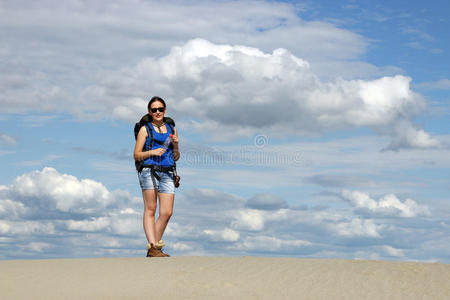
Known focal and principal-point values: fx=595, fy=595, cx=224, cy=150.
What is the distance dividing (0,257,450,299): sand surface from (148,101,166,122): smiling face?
2.65 meters

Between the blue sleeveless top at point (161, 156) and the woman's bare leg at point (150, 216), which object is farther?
the woman's bare leg at point (150, 216)

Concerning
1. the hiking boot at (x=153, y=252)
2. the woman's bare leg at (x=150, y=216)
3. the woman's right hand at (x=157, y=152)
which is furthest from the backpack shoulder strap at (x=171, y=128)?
the hiking boot at (x=153, y=252)

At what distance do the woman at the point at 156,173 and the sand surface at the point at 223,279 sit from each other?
105 centimetres

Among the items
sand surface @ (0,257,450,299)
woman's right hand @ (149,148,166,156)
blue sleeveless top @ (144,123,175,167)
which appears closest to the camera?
sand surface @ (0,257,450,299)

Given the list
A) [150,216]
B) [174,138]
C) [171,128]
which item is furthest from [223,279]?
[171,128]

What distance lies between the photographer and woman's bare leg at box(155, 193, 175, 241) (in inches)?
435

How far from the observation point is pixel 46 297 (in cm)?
780

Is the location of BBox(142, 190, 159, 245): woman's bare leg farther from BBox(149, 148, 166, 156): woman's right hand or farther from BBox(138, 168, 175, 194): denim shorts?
BBox(149, 148, 166, 156): woman's right hand

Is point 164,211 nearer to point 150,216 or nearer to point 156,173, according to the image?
point 150,216

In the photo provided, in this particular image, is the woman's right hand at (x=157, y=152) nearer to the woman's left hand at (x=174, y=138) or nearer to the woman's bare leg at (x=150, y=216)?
the woman's left hand at (x=174, y=138)

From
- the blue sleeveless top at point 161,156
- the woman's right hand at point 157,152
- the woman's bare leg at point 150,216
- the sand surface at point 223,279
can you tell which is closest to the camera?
the sand surface at point 223,279

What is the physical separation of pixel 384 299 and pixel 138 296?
3.21 meters

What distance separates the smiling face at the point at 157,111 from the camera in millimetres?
11148

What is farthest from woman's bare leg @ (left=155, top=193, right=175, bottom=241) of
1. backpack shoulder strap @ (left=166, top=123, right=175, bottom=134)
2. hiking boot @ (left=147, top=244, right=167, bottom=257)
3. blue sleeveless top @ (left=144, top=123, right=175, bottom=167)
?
backpack shoulder strap @ (left=166, top=123, right=175, bottom=134)
